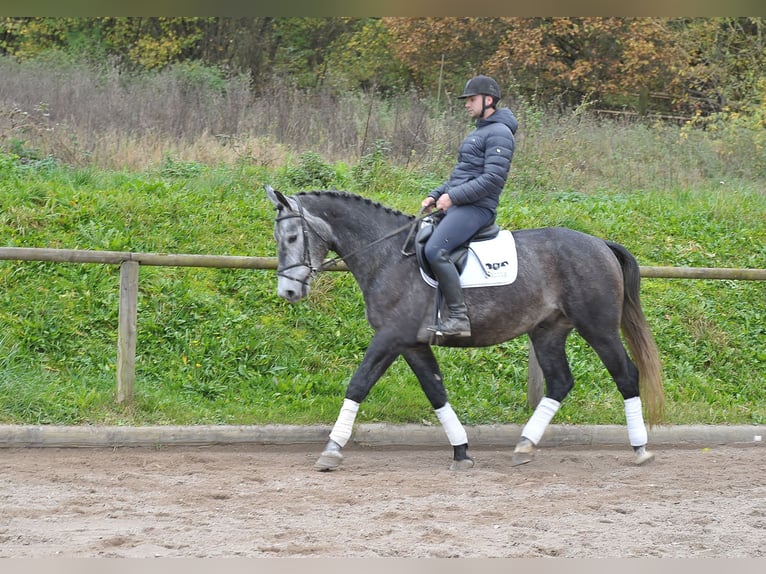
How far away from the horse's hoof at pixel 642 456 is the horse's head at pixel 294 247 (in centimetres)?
291

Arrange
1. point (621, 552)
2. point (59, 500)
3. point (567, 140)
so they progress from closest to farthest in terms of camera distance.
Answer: point (621, 552) → point (59, 500) → point (567, 140)

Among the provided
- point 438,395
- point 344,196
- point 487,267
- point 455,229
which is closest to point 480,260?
point 487,267

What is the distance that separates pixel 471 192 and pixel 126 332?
3.16 meters

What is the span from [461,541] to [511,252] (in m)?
2.71

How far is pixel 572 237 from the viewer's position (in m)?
7.16

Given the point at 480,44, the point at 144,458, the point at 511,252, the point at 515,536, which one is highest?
the point at 480,44

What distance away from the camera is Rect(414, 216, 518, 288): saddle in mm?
6875

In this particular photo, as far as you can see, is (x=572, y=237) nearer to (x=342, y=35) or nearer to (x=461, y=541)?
(x=461, y=541)

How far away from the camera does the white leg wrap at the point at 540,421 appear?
7059 mm

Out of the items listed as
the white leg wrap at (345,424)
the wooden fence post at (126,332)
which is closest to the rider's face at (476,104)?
the white leg wrap at (345,424)

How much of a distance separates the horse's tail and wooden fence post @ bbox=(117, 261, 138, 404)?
13.1 feet

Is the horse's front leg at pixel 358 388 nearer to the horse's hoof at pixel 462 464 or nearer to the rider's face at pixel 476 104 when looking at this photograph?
the horse's hoof at pixel 462 464

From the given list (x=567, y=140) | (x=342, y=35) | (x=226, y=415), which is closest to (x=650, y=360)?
(x=226, y=415)

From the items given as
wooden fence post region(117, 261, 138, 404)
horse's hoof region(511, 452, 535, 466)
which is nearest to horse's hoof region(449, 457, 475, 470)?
horse's hoof region(511, 452, 535, 466)
